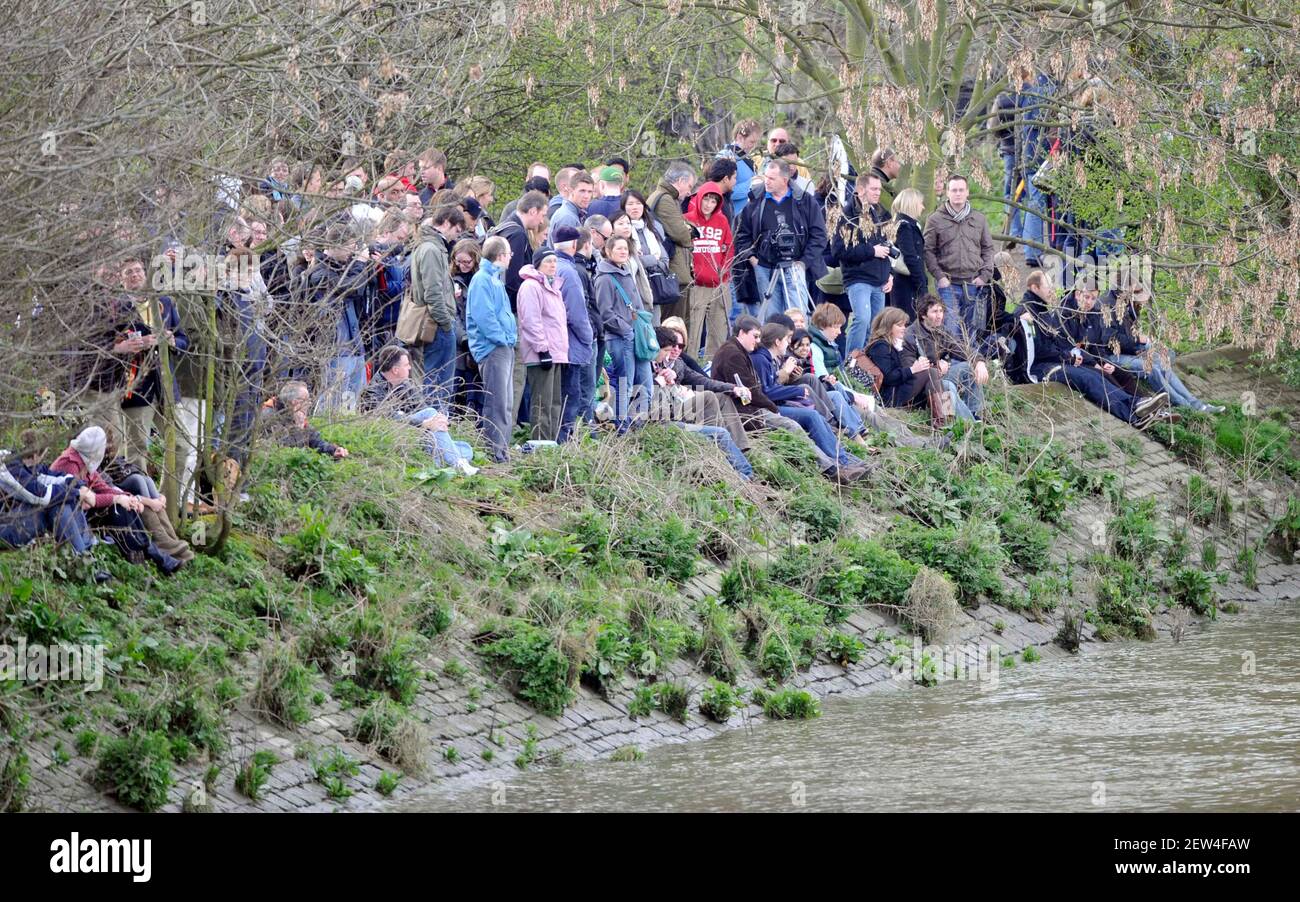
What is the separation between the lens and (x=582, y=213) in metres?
21.0

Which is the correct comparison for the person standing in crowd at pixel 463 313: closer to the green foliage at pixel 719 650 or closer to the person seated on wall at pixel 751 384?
the person seated on wall at pixel 751 384

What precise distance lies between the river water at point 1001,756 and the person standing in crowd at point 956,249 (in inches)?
222

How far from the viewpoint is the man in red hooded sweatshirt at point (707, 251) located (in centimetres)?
2252

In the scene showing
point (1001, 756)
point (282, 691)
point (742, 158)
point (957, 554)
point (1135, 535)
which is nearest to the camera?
point (282, 691)

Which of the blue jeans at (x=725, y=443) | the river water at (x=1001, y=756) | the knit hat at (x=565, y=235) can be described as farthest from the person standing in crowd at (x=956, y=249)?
the knit hat at (x=565, y=235)

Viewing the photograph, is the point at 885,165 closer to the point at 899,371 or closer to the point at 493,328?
the point at 899,371

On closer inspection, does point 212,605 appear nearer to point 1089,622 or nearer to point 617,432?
point 617,432

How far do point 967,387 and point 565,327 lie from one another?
260 inches

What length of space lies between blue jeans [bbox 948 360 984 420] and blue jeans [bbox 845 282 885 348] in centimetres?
108

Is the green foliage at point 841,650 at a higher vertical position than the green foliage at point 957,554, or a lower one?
lower

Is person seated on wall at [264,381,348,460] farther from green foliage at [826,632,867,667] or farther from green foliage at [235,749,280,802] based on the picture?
green foliage at [826,632,867,667]

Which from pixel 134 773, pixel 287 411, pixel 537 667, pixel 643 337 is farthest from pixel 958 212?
pixel 134 773

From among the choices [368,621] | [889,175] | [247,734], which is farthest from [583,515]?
[889,175]

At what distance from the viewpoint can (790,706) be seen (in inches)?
701
